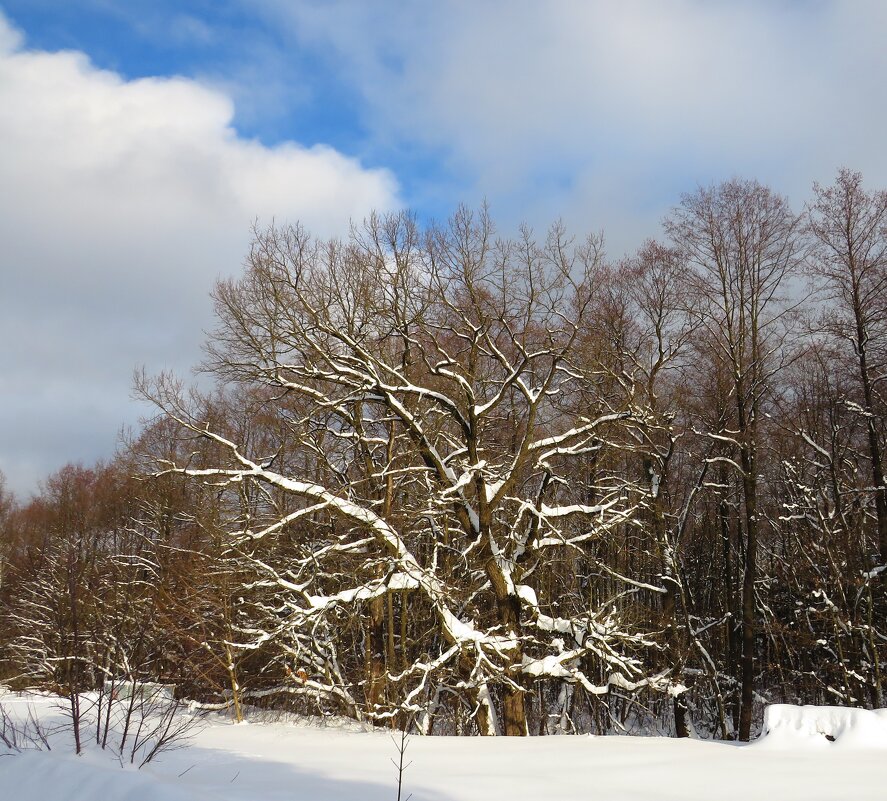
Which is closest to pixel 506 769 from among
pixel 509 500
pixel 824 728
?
pixel 824 728

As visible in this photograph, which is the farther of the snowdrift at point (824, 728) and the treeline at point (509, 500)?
the treeline at point (509, 500)

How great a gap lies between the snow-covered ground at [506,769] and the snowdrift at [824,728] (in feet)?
0.04

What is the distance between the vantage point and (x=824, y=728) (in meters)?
8.85

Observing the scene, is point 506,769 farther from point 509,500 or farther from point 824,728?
point 509,500

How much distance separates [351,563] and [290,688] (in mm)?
2802

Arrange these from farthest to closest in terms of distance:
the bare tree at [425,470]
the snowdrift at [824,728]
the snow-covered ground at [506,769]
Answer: the bare tree at [425,470]
the snowdrift at [824,728]
the snow-covered ground at [506,769]

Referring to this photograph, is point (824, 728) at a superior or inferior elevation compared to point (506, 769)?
superior

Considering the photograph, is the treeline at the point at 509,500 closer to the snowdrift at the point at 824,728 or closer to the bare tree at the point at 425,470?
the bare tree at the point at 425,470

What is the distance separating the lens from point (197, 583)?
14.6 metres

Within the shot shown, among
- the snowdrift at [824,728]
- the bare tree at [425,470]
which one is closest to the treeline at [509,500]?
the bare tree at [425,470]

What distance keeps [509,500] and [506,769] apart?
853 centimetres

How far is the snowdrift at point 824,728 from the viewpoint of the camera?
8539 mm

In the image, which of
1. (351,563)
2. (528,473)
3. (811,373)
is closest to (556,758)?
(351,563)

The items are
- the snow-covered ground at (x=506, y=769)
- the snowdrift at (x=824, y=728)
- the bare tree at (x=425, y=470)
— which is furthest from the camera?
the bare tree at (x=425, y=470)
